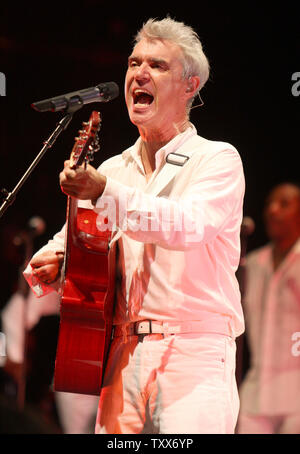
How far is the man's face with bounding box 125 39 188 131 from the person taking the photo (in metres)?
3.01

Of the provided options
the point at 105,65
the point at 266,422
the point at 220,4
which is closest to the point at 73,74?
the point at 105,65

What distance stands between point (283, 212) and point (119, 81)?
197 centimetres

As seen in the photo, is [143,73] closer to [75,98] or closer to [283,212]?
[75,98]

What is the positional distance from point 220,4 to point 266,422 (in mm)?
3605

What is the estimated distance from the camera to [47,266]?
3.03m

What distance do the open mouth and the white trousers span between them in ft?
3.48

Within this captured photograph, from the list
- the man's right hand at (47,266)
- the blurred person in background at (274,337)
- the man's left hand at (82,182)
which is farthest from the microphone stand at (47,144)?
the blurred person in background at (274,337)

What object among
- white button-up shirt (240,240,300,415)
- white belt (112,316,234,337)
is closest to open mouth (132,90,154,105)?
white belt (112,316,234,337)

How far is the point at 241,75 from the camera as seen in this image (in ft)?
20.3

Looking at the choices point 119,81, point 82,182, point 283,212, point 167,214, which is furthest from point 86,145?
point 119,81

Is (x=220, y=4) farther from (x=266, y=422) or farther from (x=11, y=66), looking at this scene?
(x=266, y=422)

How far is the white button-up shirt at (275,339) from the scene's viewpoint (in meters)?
5.30

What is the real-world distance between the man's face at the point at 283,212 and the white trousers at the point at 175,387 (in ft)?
10.4

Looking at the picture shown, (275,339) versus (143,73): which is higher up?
(143,73)
